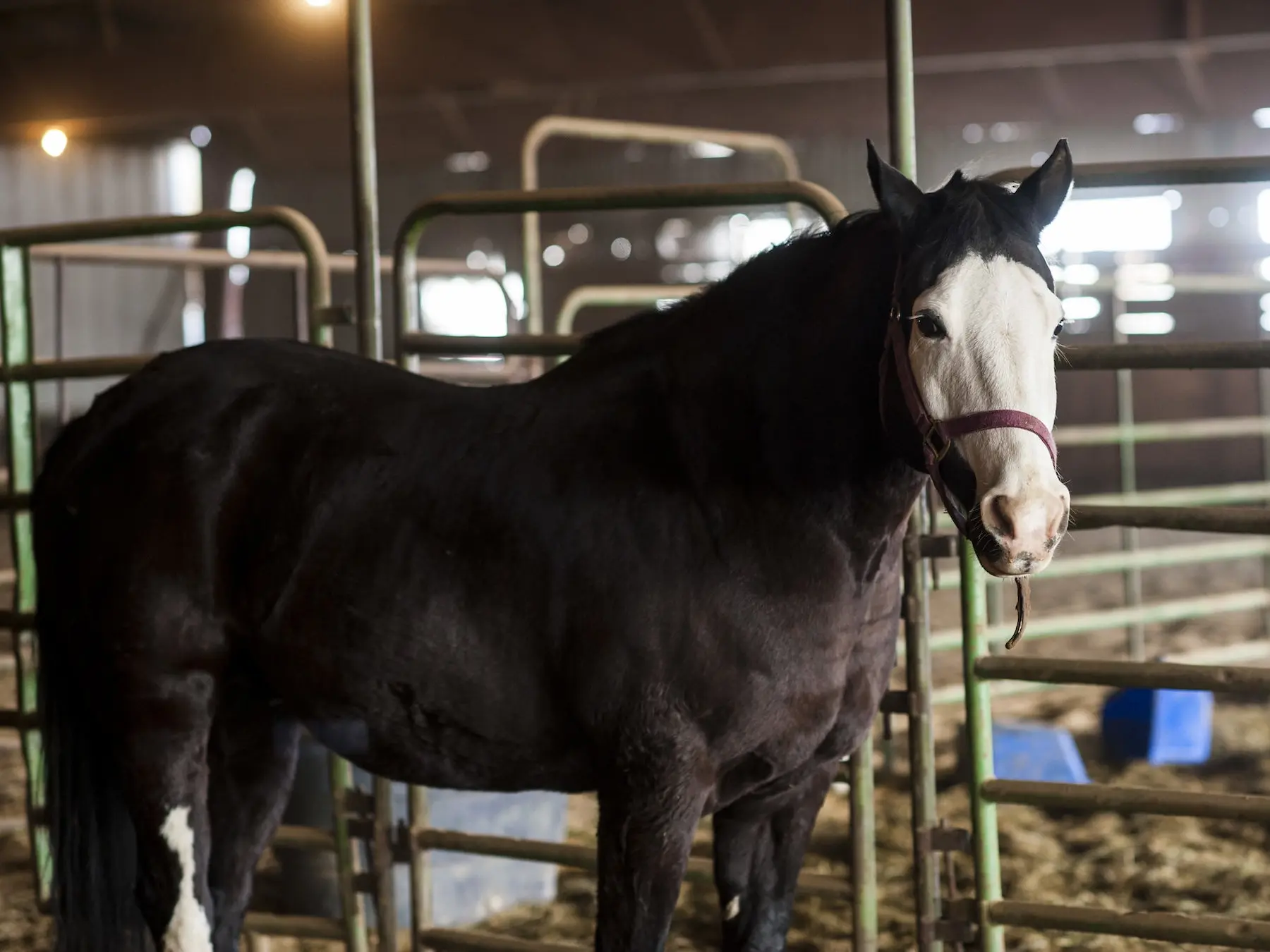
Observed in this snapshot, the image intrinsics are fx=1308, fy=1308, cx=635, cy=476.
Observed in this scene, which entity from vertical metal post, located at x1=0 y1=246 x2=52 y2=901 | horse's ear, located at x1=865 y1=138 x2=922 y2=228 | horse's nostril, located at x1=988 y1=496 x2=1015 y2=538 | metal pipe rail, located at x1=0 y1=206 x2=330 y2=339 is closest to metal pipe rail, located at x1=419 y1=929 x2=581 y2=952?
vertical metal post, located at x1=0 y1=246 x2=52 y2=901

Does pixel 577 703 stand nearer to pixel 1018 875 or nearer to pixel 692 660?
pixel 692 660

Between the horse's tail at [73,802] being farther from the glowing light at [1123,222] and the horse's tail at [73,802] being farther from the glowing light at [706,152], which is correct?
the glowing light at [706,152]

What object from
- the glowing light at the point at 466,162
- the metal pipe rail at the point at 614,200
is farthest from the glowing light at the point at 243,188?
the metal pipe rail at the point at 614,200

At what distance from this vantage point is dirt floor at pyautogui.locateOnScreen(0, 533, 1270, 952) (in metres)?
2.91

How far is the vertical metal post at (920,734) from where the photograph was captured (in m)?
2.29

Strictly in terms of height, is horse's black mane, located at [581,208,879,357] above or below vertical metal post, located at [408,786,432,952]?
above

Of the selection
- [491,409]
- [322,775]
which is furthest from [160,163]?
[491,409]

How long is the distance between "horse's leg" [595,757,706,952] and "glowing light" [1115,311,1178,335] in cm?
899

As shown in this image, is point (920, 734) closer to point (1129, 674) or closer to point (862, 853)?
point (862, 853)

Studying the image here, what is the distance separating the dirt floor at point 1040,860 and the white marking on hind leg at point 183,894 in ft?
2.99

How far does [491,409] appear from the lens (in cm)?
200

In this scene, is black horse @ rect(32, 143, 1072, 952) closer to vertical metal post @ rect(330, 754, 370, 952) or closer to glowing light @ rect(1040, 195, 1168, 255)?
vertical metal post @ rect(330, 754, 370, 952)

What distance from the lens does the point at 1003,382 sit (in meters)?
1.48

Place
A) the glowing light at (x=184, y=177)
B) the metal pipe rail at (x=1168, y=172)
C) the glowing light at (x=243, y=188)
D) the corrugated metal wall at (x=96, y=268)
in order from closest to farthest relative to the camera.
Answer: the metal pipe rail at (x=1168, y=172) → the corrugated metal wall at (x=96, y=268) → the glowing light at (x=184, y=177) → the glowing light at (x=243, y=188)
